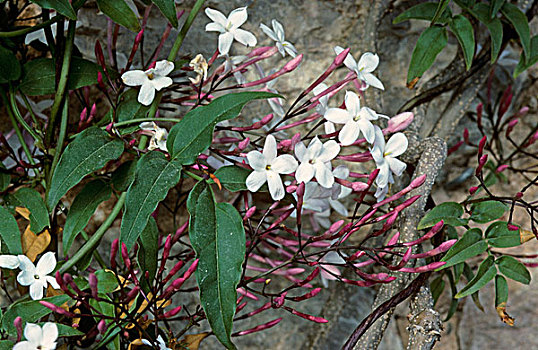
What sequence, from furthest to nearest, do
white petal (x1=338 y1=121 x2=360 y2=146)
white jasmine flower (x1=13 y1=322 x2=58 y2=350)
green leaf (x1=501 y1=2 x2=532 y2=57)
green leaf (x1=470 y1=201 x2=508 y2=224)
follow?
1. green leaf (x1=501 y1=2 x2=532 y2=57)
2. green leaf (x1=470 y1=201 x2=508 y2=224)
3. white petal (x1=338 y1=121 x2=360 y2=146)
4. white jasmine flower (x1=13 y1=322 x2=58 y2=350)

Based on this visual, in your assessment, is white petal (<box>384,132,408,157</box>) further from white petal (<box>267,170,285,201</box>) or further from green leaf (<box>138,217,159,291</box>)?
green leaf (<box>138,217,159,291</box>)

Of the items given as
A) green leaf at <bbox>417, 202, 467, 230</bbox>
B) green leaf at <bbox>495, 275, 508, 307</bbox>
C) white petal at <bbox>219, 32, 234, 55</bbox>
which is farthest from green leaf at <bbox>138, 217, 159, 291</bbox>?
green leaf at <bbox>495, 275, 508, 307</bbox>

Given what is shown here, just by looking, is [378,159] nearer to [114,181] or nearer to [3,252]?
[114,181]

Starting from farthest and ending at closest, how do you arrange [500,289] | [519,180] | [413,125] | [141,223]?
[519,180], [413,125], [500,289], [141,223]

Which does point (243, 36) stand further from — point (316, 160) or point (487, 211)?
point (487, 211)

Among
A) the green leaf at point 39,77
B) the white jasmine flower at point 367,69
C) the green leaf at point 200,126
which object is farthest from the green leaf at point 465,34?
the green leaf at point 39,77

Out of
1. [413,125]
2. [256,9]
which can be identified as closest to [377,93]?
[413,125]

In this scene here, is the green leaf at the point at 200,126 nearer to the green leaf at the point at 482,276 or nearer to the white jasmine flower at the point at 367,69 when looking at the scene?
the white jasmine flower at the point at 367,69
